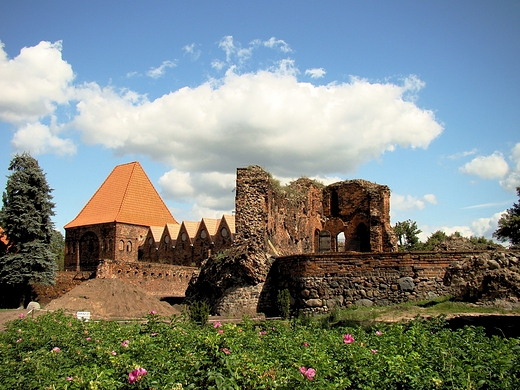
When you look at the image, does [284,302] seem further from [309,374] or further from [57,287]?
[57,287]

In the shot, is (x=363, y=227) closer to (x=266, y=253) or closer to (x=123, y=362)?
(x=266, y=253)

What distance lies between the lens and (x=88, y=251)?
48.4 metres

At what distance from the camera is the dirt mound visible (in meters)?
19.8

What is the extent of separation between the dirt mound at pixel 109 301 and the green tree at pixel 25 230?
8.40 meters

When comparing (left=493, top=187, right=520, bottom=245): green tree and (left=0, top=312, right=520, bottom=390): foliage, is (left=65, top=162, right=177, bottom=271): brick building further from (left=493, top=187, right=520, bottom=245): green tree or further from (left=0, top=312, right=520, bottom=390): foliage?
(left=0, top=312, right=520, bottom=390): foliage

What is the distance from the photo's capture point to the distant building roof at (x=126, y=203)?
159 feet

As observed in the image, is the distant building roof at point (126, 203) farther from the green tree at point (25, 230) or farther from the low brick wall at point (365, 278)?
the low brick wall at point (365, 278)

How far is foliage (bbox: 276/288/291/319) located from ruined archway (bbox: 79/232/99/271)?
34843mm

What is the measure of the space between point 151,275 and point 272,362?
27878 mm

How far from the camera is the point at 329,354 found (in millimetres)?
6320

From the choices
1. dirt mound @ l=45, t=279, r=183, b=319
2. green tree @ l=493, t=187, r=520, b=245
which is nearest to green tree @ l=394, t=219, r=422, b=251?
green tree @ l=493, t=187, r=520, b=245

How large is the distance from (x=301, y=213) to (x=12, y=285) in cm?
1630

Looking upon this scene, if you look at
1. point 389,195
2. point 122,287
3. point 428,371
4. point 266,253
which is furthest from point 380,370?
point 389,195

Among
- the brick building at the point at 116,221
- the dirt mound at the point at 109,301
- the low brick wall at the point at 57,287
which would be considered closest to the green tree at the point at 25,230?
the low brick wall at the point at 57,287
